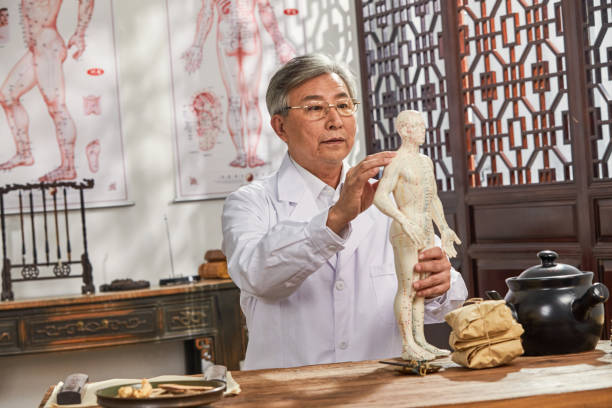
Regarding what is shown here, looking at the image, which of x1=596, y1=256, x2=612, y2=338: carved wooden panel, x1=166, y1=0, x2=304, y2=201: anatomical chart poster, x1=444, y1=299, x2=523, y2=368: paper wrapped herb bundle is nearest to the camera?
x1=444, y1=299, x2=523, y2=368: paper wrapped herb bundle

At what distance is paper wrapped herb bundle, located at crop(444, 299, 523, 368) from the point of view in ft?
5.20

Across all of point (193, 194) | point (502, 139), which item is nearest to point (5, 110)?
point (193, 194)

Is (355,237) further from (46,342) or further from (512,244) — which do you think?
(46,342)

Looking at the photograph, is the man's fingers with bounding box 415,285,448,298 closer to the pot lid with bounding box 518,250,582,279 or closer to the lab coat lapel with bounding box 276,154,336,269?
the pot lid with bounding box 518,250,582,279

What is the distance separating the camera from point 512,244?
13.3 feet

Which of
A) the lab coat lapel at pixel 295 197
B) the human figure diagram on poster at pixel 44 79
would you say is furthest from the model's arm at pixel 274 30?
the lab coat lapel at pixel 295 197

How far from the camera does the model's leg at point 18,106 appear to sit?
14.8 feet

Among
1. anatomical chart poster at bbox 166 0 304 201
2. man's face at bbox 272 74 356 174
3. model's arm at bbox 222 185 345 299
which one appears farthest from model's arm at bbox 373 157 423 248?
anatomical chart poster at bbox 166 0 304 201

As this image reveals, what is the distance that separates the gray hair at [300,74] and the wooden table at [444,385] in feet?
2.61

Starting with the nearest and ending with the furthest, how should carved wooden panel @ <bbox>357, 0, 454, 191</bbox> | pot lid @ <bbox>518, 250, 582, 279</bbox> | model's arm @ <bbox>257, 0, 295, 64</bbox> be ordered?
pot lid @ <bbox>518, 250, 582, 279</bbox> → carved wooden panel @ <bbox>357, 0, 454, 191</bbox> → model's arm @ <bbox>257, 0, 295, 64</bbox>

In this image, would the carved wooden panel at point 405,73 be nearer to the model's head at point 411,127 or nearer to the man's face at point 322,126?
the man's face at point 322,126

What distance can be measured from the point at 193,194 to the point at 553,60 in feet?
7.28

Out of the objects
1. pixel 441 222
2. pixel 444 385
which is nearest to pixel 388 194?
pixel 441 222

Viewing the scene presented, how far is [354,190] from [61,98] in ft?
11.1
